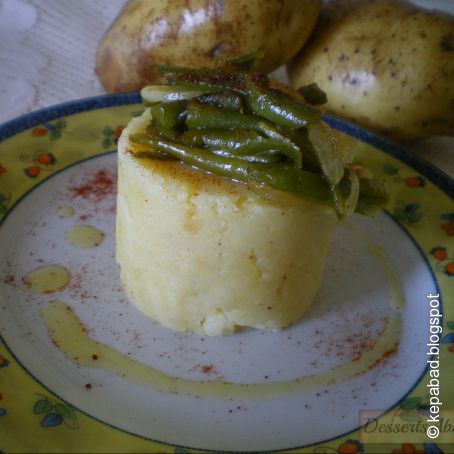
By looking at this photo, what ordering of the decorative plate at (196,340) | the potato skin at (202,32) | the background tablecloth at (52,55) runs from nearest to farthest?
the decorative plate at (196,340), the potato skin at (202,32), the background tablecloth at (52,55)

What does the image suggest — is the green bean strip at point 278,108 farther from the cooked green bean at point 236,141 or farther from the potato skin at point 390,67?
the potato skin at point 390,67

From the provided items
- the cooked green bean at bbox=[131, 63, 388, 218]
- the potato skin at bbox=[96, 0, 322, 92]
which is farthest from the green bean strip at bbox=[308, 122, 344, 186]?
the potato skin at bbox=[96, 0, 322, 92]

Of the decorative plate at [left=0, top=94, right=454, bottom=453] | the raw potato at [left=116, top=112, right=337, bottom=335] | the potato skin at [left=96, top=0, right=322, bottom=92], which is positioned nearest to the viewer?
the decorative plate at [left=0, top=94, right=454, bottom=453]

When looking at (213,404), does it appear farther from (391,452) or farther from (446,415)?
(446,415)

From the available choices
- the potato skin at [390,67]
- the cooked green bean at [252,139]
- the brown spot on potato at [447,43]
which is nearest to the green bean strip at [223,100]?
the cooked green bean at [252,139]

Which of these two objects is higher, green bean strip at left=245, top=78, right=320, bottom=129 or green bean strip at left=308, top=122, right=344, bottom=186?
green bean strip at left=245, top=78, right=320, bottom=129

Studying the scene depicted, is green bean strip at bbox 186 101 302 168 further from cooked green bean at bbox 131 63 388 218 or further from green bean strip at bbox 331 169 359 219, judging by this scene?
green bean strip at bbox 331 169 359 219
